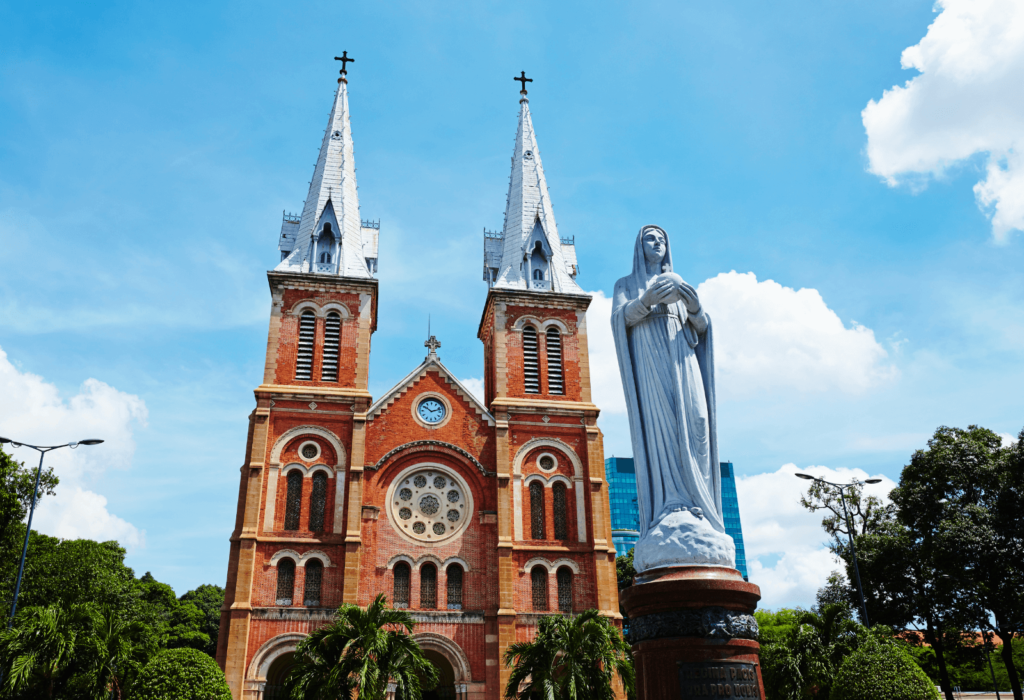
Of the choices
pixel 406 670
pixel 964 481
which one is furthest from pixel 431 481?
pixel 964 481

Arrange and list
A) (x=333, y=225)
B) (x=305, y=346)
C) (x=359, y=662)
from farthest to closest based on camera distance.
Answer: (x=333, y=225) < (x=305, y=346) < (x=359, y=662)

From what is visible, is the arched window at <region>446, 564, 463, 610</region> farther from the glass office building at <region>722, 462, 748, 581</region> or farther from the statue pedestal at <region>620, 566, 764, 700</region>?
the glass office building at <region>722, 462, 748, 581</region>

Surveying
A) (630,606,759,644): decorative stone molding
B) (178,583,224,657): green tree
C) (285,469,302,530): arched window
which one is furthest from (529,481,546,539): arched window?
(178,583,224,657): green tree

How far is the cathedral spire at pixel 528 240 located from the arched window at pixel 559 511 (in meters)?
8.14

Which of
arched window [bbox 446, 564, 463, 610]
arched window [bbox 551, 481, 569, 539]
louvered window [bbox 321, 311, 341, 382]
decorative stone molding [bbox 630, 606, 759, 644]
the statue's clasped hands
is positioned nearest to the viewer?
decorative stone molding [bbox 630, 606, 759, 644]

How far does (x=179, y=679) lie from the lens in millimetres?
17625

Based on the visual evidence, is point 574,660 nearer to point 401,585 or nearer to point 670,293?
point 401,585

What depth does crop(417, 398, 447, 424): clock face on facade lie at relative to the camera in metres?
30.9

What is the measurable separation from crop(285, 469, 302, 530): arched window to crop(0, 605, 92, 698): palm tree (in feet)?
35.3

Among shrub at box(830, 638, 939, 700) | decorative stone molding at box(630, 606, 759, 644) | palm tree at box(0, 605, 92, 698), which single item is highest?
palm tree at box(0, 605, 92, 698)

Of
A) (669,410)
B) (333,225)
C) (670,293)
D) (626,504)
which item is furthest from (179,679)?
(626,504)

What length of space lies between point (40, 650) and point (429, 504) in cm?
1477

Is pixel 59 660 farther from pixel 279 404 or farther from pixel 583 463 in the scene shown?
pixel 583 463

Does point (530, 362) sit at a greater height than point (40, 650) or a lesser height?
greater
